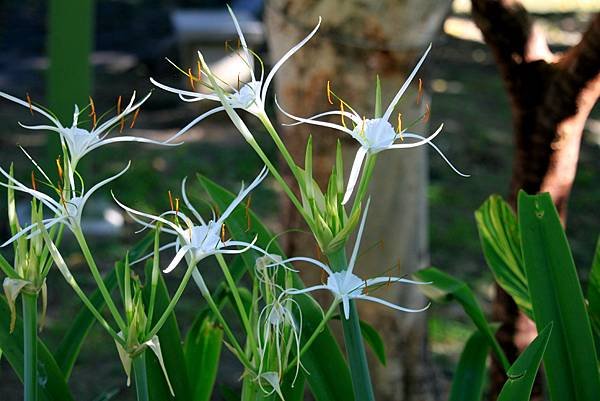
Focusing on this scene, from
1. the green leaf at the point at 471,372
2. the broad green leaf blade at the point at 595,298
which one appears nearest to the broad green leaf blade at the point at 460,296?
the green leaf at the point at 471,372

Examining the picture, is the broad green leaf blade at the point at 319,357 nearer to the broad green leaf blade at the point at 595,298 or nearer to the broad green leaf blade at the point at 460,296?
the broad green leaf blade at the point at 460,296

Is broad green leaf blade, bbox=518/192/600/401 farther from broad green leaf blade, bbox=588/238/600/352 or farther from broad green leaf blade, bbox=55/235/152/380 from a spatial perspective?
broad green leaf blade, bbox=55/235/152/380

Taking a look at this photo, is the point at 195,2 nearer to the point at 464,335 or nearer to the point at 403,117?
the point at 464,335

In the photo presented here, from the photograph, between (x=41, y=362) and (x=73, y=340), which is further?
(x=73, y=340)

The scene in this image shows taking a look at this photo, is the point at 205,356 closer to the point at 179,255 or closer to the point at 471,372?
the point at 471,372

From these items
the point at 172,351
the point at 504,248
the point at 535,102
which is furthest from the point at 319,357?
the point at 535,102

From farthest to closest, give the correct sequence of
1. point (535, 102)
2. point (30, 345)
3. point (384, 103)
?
point (384, 103)
point (535, 102)
point (30, 345)
